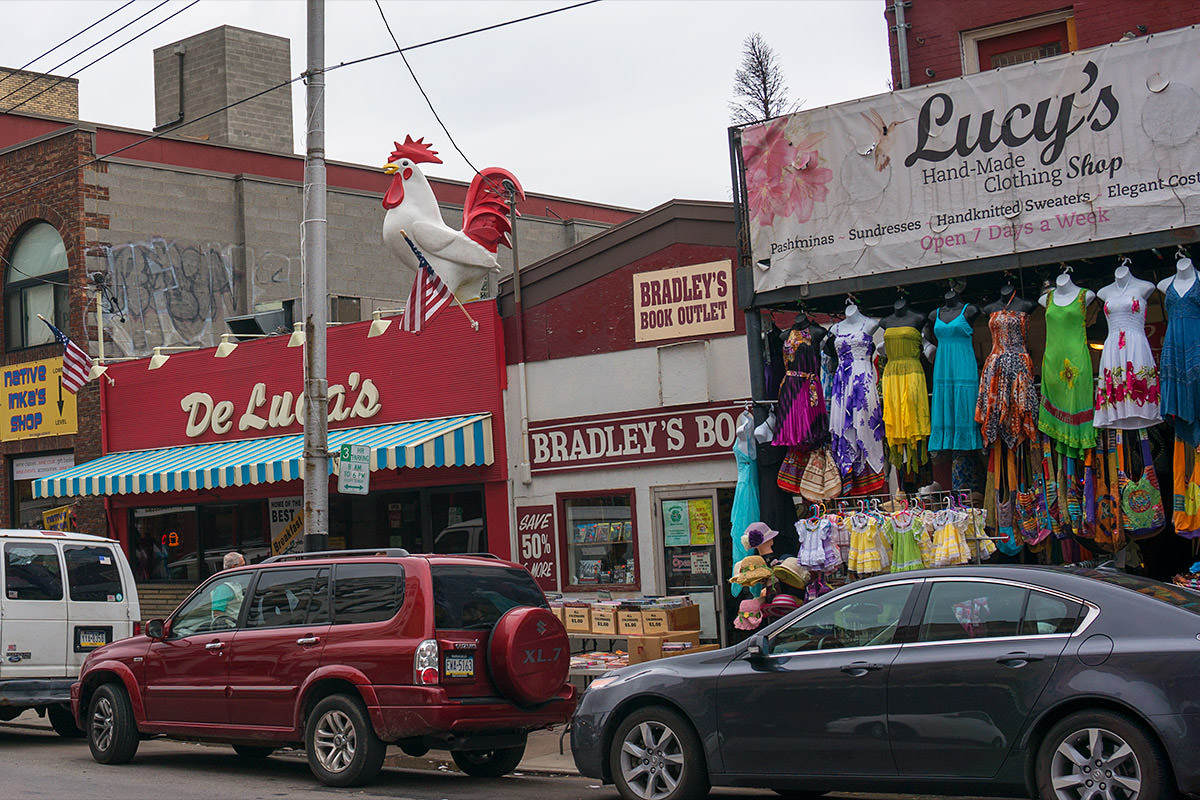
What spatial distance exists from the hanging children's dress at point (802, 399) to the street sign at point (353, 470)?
4078 mm

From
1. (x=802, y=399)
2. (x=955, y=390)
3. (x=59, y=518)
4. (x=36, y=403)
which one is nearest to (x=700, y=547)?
(x=802, y=399)

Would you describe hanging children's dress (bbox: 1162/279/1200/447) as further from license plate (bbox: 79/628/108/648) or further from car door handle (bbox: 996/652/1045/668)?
license plate (bbox: 79/628/108/648)

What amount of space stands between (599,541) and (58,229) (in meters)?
11.9

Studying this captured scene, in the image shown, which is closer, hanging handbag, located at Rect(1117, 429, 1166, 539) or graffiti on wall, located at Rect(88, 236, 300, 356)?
hanging handbag, located at Rect(1117, 429, 1166, 539)

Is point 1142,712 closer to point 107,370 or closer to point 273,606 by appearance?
point 273,606

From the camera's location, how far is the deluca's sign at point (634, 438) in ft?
46.9

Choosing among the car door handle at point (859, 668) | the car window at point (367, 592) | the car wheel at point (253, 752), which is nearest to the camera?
the car door handle at point (859, 668)

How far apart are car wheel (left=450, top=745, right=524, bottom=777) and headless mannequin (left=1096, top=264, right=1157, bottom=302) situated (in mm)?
5834

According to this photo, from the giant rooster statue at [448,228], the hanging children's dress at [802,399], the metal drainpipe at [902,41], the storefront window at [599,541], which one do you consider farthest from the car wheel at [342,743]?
the metal drainpipe at [902,41]

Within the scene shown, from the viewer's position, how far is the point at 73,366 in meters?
20.8

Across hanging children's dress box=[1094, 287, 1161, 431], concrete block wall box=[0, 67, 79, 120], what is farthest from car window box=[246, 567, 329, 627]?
concrete block wall box=[0, 67, 79, 120]

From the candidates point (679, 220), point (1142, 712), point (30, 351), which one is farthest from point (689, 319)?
point (30, 351)

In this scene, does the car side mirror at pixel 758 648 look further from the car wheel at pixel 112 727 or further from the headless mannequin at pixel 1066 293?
the car wheel at pixel 112 727

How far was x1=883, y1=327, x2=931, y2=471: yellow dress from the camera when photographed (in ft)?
37.4
